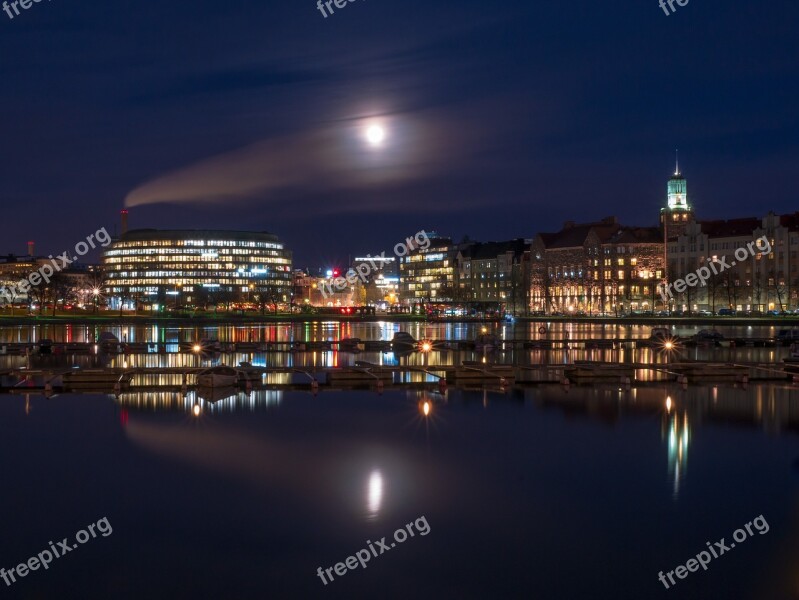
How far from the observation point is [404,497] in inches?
1070

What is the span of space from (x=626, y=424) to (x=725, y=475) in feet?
30.3

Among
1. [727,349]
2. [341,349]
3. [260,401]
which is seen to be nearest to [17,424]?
[260,401]

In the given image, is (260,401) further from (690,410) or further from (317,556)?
(317,556)

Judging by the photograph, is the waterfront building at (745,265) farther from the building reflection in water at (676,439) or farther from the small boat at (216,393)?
the small boat at (216,393)

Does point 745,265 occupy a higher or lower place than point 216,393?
higher
